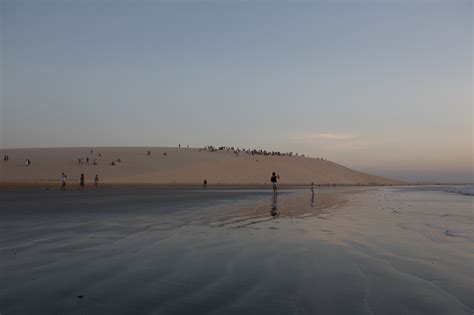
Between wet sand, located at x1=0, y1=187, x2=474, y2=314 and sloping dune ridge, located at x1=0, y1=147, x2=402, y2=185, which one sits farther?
sloping dune ridge, located at x1=0, y1=147, x2=402, y2=185

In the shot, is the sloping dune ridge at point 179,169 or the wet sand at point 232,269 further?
the sloping dune ridge at point 179,169

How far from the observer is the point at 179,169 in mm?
70312

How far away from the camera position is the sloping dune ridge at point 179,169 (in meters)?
61.0

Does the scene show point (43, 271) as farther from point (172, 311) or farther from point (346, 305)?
point (346, 305)

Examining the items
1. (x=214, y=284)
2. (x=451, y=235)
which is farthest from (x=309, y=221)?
(x=214, y=284)

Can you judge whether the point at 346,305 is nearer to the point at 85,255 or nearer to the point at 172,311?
the point at 172,311

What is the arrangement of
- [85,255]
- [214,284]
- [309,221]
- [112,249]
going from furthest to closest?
[309,221], [112,249], [85,255], [214,284]

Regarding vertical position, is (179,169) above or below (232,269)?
above

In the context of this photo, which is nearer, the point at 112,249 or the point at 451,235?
the point at 112,249

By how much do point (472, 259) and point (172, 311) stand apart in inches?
250

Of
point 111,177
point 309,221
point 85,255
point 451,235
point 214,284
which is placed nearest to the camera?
point 214,284

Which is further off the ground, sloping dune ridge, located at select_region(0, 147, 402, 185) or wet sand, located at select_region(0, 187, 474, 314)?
sloping dune ridge, located at select_region(0, 147, 402, 185)

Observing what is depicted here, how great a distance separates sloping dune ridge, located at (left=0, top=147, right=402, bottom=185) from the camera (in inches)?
2400

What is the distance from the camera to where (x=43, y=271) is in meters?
6.90
